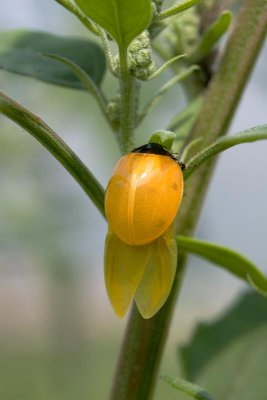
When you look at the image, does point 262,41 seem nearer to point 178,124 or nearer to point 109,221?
point 178,124

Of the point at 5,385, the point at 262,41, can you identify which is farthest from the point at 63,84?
the point at 5,385

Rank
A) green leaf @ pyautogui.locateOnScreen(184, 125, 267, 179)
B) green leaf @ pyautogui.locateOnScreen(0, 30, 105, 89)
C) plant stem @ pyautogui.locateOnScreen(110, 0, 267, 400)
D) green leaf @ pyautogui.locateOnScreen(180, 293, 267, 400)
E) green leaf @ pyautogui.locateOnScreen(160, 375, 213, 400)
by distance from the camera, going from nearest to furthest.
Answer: green leaf @ pyautogui.locateOnScreen(184, 125, 267, 179), green leaf @ pyautogui.locateOnScreen(160, 375, 213, 400), plant stem @ pyautogui.locateOnScreen(110, 0, 267, 400), green leaf @ pyautogui.locateOnScreen(0, 30, 105, 89), green leaf @ pyautogui.locateOnScreen(180, 293, 267, 400)

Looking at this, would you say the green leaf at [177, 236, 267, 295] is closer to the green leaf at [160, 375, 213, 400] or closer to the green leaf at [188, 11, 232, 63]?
the green leaf at [160, 375, 213, 400]

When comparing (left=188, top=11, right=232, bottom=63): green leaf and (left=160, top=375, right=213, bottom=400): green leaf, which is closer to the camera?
(left=160, top=375, right=213, bottom=400): green leaf

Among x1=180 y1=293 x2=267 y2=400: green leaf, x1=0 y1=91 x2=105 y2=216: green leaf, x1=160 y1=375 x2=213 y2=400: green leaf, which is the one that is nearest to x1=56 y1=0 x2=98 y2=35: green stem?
x1=0 y1=91 x2=105 y2=216: green leaf

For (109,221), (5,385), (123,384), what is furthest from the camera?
(5,385)

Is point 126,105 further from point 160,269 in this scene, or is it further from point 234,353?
point 234,353
